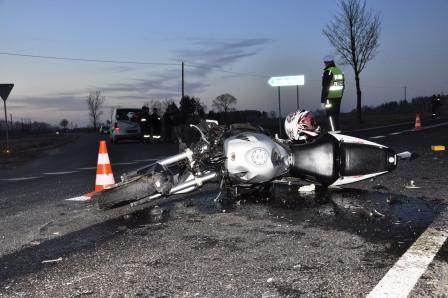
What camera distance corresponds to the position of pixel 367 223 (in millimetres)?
4281

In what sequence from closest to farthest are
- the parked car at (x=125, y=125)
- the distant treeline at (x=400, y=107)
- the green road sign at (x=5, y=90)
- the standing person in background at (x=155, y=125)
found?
the green road sign at (x=5, y=90), the standing person in background at (x=155, y=125), the parked car at (x=125, y=125), the distant treeline at (x=400, y=107)

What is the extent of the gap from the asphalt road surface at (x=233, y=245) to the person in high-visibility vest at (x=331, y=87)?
4.79 meters

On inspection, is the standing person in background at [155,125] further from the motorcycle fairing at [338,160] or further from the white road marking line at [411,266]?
the white road marking line at [411,266]

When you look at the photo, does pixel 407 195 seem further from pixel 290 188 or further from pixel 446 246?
pixel 446 246

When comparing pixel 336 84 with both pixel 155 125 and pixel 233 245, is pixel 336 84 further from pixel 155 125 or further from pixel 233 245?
pixel 155 125

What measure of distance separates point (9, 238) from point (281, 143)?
9.71 feet

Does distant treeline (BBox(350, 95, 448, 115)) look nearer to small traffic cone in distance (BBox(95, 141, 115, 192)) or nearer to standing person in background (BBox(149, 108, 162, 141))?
standing person in background (BBox(149, 108, 162, 141))

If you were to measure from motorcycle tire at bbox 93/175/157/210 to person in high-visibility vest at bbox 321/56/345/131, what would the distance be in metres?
6.59

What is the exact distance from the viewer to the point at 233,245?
3.72 metres

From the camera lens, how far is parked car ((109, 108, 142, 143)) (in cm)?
2384

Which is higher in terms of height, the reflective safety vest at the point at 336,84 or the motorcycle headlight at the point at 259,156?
the reflective safety vest at the point at 336,84

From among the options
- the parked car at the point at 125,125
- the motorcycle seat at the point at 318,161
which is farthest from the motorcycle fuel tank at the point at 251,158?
the parked car at the point at 125,125

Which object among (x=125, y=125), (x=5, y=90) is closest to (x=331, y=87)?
(x=5, y=90)

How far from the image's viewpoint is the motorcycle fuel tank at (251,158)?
16.1 ft
